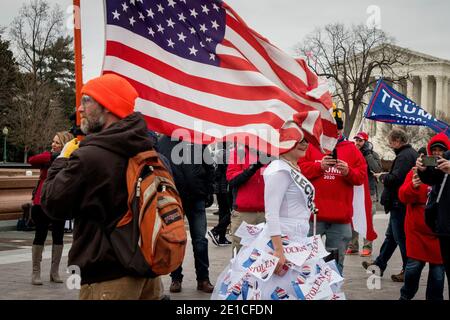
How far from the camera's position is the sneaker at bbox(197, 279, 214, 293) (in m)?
8.12

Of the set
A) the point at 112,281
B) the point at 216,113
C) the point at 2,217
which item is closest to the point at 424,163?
the point at 216,113

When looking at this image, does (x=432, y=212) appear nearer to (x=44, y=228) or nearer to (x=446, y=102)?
(x=44, y=228)

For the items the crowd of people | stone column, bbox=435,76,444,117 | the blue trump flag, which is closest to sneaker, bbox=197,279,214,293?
the crowd of people

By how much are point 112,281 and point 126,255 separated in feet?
0.61

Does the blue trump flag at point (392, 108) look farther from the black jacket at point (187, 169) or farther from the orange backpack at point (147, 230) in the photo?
the orange backpack at point (147, 230)

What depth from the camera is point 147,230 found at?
3457mm

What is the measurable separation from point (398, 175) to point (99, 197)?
6.11 m

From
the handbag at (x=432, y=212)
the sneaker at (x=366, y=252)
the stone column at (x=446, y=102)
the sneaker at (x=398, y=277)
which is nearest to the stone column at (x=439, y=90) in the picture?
the stone column at (x=446, y=102)

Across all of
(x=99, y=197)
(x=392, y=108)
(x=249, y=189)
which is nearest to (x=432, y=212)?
(x=249, y=189)

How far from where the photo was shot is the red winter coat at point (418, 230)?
7.17 metres

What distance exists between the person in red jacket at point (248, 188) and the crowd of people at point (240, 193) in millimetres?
11

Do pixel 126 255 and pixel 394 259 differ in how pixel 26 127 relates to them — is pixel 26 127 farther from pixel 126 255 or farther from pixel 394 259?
pixel 126 255

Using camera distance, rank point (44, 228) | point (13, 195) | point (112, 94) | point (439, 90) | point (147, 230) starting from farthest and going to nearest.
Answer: point (439, 90)
point (13, 195)
point (44, 228)
point (112, 94)
point (147, 230)
